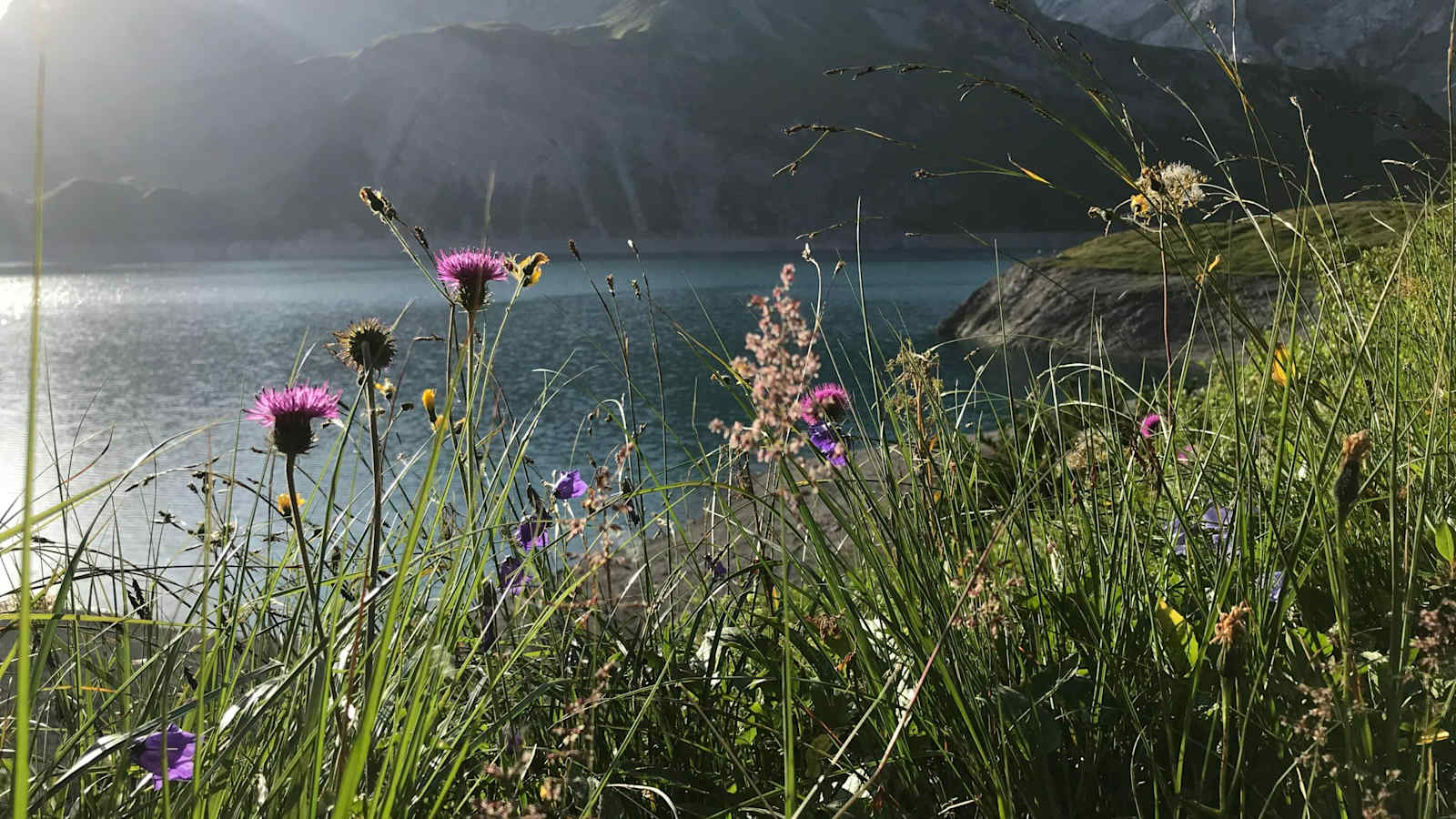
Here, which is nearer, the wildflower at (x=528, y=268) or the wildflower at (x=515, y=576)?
the wildflower at (x=528, y=268)

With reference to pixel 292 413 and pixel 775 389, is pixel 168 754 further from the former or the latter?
pixel 775 389

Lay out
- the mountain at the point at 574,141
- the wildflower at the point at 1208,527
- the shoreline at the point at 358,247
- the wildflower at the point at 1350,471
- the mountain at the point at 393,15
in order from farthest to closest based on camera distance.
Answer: the mountain at the point at 393,15 < the mountain at the point at 574,141 < the shoreline at the point at 358,247 < the wildflower at the point at 1208,527 < the wildflower at the point at 1350,471

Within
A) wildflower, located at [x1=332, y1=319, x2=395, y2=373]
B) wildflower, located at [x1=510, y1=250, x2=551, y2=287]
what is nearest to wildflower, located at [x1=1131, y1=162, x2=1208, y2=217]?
wildflower, located at [x1=510, y1=250, x2=551, y2=287]

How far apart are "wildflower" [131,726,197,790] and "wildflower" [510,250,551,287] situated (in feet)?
1.98

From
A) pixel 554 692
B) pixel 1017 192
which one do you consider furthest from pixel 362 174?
pixel 554 692

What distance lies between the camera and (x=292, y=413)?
1092 millimetres

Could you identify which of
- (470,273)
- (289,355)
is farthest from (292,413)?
(289,355)

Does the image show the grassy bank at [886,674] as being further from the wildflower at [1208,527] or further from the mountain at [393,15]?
the mountain at [393,15]

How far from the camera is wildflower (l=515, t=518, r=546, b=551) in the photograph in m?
1.44

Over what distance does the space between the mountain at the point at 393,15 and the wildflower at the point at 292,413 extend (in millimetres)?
171084

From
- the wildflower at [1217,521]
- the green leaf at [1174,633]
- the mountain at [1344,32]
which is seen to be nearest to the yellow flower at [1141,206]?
the wildflower at [1217,521]

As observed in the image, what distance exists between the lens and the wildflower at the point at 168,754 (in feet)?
2.64

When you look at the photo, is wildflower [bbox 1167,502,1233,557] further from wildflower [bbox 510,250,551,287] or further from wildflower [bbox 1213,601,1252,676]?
wildflower [bbox 510,250,551,287]

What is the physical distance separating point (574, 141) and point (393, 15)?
3687 inches
